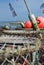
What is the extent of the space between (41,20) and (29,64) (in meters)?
4.22

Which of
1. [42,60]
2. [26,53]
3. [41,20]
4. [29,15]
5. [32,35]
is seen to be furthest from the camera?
[41,20]

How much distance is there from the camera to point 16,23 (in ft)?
29.9

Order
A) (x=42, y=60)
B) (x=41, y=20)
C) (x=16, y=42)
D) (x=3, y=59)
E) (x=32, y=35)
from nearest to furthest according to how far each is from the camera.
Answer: (x=3, y=59) → (x=42, y=60) → (x=16, y=42) → (x=32, y=35) → (x=41, y=20)

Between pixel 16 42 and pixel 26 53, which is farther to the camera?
pixel 16 42

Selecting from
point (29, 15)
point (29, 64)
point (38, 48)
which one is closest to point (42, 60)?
point (38, 48)

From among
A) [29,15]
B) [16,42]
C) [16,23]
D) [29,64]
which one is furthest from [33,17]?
[29,64]

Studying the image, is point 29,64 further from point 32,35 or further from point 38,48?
point 32,35

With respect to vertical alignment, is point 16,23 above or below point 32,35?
above

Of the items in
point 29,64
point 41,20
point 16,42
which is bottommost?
point 29,64

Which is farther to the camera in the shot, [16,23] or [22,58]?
[16,23]

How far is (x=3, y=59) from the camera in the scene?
4207 millimetres

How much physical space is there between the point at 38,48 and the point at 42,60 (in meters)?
0.36

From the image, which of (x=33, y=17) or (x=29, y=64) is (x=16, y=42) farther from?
(x=33, y=17)

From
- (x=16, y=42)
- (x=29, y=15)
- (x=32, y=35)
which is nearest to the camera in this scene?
(x=16, y=42)
